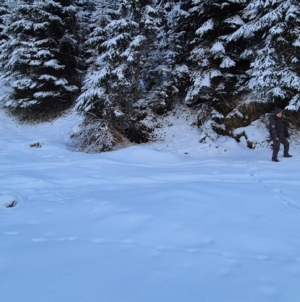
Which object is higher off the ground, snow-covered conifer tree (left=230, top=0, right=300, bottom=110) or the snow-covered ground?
snow-covered conifer tree (left=230, top=0, right=300, bottom=110)

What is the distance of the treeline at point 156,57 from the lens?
7.47 metres

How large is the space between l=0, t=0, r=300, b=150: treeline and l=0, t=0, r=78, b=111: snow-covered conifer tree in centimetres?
6

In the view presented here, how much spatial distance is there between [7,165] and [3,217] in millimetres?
3580

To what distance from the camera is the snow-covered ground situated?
1.71 m

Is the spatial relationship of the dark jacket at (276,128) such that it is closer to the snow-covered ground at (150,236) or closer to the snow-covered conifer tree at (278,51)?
the snow-covered conifer tree at (278,51)

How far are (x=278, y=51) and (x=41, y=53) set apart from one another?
12.4 metres

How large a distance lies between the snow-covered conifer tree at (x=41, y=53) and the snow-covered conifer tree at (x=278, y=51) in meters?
11.0

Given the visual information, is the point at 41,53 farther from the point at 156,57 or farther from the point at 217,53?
the point at 217,53

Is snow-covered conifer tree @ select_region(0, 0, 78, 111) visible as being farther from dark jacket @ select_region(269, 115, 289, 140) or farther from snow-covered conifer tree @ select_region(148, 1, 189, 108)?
dark jacket @ select_region(269, 115, 289, 140)

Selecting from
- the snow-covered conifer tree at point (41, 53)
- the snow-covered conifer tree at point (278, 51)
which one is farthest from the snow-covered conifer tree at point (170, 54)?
the snow-covered conifer tree at point (41, 53)

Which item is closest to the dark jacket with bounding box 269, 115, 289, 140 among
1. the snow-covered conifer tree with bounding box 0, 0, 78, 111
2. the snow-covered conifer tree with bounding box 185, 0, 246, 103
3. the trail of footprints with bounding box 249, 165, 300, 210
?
the trail of footprints with bounding box 249, 165, 300, 210

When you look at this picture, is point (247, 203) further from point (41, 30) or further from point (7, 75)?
point (7, 75)

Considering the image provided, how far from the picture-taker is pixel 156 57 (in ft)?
37.3

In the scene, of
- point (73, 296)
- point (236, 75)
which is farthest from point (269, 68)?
point (73, 296)
